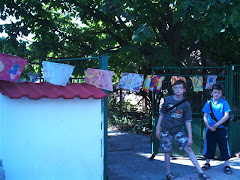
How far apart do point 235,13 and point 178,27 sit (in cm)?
346

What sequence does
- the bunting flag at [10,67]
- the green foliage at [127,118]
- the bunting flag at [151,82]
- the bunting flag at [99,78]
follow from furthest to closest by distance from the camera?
the green foliage at [127,118] < the bunting flag at [151,82] < the bunting flag at [99,78] < the bunting flag at [10,67]

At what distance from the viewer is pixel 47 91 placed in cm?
388

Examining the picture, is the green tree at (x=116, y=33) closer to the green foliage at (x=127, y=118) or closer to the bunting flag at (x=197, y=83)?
the bunting flag at (x=197, y=83)

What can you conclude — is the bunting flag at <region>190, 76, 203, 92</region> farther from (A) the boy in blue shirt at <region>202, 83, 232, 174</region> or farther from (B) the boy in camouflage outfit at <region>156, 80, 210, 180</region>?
(B) the boy in camouflage outfit at <region>156, 80, 210, 180</region>

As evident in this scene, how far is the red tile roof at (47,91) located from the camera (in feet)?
12.0

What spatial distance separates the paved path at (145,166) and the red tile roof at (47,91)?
1703mm

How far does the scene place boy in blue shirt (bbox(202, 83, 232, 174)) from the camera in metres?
4.80

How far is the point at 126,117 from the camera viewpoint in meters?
11.1

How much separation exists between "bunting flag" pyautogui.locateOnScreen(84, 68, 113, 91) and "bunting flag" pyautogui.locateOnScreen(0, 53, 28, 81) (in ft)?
3.50

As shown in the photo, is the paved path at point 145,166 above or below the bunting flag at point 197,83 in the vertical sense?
below

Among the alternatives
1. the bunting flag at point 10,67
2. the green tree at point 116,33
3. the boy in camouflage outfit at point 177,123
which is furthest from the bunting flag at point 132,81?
the bunting flag at point 10,67

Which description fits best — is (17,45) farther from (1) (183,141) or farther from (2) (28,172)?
(1) (183,141)

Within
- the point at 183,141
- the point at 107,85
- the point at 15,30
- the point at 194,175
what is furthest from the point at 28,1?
the point at 194,175

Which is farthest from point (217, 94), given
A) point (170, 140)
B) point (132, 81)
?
point (132, 81)
